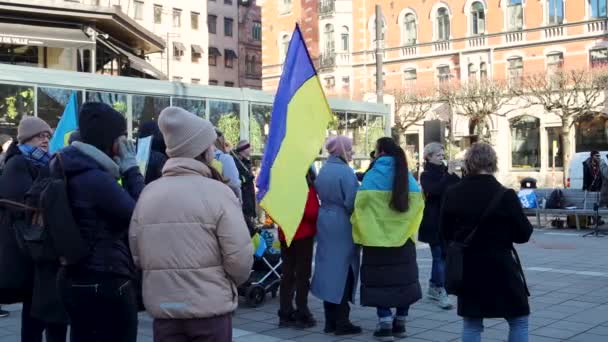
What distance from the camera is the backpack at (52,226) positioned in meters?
3.78

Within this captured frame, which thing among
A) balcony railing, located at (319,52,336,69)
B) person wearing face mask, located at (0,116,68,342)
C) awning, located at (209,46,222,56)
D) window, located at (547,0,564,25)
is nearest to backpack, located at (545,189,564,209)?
person wearing face mask, located at (0,116,68,342)

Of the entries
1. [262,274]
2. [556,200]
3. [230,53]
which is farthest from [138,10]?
[262,274]

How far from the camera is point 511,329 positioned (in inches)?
197

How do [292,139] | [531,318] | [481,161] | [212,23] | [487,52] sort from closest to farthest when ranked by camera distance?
[481,161]
[292,139]
[531,318]
[487,52]
[212,23]

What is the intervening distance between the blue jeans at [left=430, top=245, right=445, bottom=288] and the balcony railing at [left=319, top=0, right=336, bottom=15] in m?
45.5

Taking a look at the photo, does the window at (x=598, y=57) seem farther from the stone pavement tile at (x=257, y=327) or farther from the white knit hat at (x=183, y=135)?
the white knit hat at (x=183, y=135)

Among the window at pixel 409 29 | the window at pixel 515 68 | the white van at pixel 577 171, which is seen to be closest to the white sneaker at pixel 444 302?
the white van at pixel 577 171

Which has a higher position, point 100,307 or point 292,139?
point 292,139

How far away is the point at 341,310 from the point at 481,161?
2.46 metres

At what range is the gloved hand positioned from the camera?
4219 millimetres

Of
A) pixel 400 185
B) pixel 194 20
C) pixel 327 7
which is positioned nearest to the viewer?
pixel 400 185

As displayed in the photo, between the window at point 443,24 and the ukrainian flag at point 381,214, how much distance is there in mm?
42250

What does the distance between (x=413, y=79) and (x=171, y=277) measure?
4694 centimetres

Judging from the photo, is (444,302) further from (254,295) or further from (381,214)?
(254,295)
